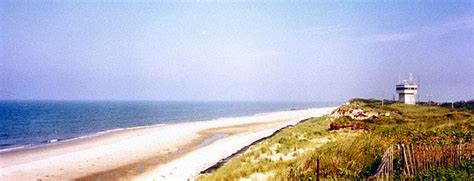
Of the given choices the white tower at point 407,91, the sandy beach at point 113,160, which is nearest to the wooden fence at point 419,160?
the sandy beach at point 113,160

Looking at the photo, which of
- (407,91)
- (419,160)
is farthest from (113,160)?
(407,91)

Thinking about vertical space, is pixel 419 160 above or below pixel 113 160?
above

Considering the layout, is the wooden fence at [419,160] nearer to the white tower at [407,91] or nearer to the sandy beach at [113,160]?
the sandy beach at [113,160]

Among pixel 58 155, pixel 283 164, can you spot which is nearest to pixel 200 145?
pixel 58 155

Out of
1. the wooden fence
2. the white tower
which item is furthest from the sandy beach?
the white tower

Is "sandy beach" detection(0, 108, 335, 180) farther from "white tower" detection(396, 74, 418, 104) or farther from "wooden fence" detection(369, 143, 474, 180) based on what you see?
"white tower" detection(396, 74, 418, 104)

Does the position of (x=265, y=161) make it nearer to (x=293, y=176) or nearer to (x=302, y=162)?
(x=302, y=162)

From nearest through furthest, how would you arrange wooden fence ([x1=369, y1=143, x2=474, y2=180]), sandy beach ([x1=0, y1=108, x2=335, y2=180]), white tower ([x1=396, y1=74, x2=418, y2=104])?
wooden fence ([x1=369, y1=143, x2=474, y2=180]) < sandy beach ([x1=0, y1=108, x2=335, y2=180]) < white tower ([x1=396, y1=74, x2=418, y2=104])

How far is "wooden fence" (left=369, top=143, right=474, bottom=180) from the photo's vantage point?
12969mm

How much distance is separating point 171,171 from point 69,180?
216 inches

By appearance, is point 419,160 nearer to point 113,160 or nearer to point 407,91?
point 113,160

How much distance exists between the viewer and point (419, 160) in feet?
43.2

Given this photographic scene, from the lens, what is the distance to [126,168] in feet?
89.6

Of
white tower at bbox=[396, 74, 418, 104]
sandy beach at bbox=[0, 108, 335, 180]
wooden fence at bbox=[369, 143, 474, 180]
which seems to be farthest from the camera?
white tower at bbox=[396, 74, 418, 104]
